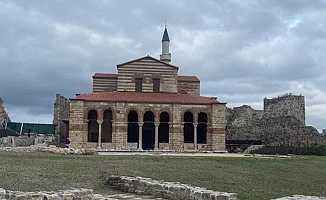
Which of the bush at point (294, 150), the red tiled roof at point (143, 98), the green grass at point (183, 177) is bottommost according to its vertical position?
the green grass at point (183, 177)

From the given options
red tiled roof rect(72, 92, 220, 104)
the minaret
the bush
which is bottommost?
Result: the bush

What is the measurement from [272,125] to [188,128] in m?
8.31

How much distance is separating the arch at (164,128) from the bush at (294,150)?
8541 mm

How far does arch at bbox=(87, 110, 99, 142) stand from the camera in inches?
1698

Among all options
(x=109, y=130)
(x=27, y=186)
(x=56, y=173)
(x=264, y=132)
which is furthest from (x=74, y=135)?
(x=27, y=186)

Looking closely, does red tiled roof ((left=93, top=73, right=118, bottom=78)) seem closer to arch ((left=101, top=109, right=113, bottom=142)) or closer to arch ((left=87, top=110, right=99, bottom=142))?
Result: arch ((left=101, top=109, right=113, bottom=142))

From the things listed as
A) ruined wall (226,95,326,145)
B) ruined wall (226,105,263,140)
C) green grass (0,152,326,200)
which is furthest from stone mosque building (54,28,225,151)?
green grass (0,152,326,200)

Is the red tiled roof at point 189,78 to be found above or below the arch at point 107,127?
above

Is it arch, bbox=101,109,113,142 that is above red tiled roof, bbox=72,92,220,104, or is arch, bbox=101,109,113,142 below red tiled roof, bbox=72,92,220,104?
below

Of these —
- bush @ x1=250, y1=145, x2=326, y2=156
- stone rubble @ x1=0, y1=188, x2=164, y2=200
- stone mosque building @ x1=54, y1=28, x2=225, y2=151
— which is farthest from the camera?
stone mosque building @ x1=54, y1=28, x2=225, y2=151

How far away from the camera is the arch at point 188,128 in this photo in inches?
1758

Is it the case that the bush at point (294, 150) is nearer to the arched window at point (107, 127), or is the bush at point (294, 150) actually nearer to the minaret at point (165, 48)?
the arched window at point (107, 127)

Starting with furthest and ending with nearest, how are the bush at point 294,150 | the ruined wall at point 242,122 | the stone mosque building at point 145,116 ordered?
the ruined wall at point 242,122
the stone mosque building at point 145,116
the bush at point 294,150

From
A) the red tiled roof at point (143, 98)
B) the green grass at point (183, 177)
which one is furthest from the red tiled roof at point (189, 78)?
the green grass at point (183, 177)
